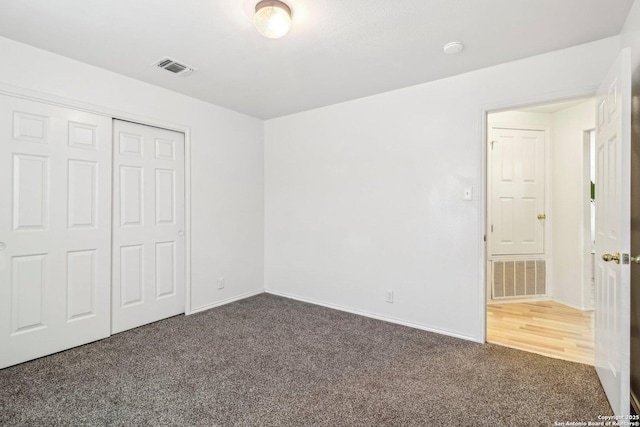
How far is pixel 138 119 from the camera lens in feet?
9.90

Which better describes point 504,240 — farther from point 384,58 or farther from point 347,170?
point 384,58

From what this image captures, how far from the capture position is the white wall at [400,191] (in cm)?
268

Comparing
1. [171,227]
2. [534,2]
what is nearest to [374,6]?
[534,2]

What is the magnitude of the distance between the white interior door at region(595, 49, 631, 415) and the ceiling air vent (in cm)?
304

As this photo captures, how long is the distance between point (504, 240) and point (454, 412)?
9.56ft

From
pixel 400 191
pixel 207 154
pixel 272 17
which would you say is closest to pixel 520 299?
pixel 400 191

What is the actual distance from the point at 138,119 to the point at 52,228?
4.08ft

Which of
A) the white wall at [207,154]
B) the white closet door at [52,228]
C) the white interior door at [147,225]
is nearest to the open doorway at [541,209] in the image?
the white wall at [207,154]

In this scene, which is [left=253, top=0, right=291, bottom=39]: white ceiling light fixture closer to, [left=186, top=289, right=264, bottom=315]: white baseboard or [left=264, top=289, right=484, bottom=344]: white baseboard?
[left=264, top=289, right=484, bottom=344]: white baseboard

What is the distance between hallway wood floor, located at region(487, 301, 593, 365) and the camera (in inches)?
103

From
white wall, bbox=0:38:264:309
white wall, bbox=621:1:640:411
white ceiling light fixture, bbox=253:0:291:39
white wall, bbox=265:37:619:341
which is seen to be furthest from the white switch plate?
white wall, bbox=0:38:264:309

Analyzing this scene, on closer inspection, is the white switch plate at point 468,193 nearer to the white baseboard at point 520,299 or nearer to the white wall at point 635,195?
the white wall at point 635,195

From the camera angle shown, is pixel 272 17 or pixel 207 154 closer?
pixel 272 17

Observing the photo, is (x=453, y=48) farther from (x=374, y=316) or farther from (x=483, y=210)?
(x=374, y=316)
